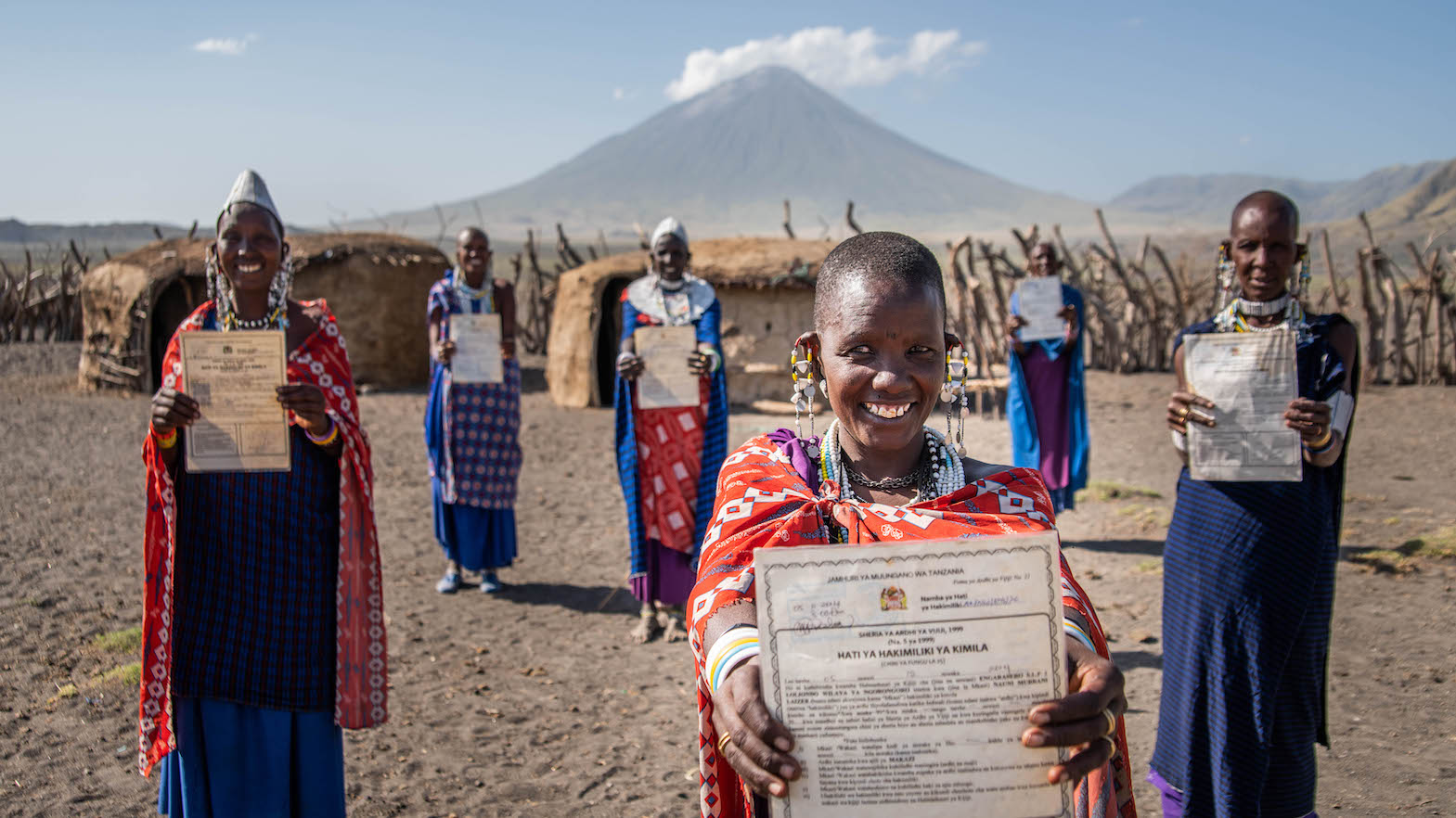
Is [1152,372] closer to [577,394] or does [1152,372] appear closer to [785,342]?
[785,342]

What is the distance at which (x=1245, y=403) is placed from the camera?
3.20m

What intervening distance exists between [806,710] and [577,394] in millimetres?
13112

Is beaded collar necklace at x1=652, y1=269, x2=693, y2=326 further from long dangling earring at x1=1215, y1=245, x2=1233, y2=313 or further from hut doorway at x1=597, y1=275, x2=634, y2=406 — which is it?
hut doorway at x1=597, y1=275, x2=634, y2=406

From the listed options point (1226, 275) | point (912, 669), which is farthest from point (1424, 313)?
point (912, 669)

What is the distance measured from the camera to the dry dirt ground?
12.6 feet

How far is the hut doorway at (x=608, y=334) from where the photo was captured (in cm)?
1462

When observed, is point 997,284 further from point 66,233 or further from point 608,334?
point 66,233

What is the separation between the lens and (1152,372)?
1556cm

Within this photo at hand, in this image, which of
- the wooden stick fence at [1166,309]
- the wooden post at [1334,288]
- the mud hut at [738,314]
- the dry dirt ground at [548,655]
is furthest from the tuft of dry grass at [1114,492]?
the wooden post at [1334,288]

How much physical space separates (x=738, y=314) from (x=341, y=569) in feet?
37.7

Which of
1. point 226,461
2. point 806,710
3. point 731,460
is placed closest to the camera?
point 806,710

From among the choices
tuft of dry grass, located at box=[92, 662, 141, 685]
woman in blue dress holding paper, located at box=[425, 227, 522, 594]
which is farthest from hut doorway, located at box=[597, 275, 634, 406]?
tuft of dry grass, located at box=[92, 662, 141, 685]

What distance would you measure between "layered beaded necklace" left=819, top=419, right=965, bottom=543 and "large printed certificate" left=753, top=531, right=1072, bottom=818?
1.60ft

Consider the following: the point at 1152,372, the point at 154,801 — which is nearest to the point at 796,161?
the point at 1152,372
